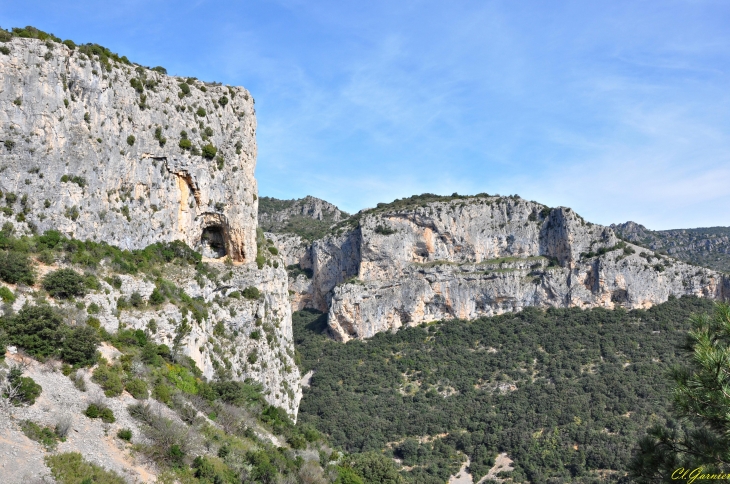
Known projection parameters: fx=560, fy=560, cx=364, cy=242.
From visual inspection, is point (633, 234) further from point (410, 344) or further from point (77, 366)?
point (77, 366)

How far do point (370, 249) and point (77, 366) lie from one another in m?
60.0

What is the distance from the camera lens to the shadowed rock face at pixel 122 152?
2336cm

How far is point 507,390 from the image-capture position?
5778cm

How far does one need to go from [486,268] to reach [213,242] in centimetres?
4900

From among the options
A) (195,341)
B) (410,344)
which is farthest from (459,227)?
(195,341)

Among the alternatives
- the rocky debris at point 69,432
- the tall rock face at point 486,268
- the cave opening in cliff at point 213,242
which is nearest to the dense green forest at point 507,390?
the tall rock face at point 486,268

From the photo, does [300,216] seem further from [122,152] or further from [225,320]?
[122,152]

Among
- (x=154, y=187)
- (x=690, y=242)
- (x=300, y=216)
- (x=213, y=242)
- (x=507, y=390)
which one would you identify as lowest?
(x=507, y=390)

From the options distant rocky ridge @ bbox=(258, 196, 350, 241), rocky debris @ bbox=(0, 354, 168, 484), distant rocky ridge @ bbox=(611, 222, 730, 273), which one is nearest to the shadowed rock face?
rocky debris @ bbox=(0, 354, 168, 484)

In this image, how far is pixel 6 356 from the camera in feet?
52.5

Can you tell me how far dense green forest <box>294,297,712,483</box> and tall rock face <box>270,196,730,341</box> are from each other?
7.79 feet

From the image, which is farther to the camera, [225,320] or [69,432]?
[225,320]

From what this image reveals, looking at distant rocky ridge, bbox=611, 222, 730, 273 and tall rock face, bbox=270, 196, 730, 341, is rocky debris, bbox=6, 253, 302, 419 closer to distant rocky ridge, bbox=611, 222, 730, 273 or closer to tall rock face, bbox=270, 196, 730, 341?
tall rock face, bbox=270, 196, 730, 341

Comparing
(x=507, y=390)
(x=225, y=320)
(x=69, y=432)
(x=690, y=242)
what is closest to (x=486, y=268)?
(x=507, y=390)
